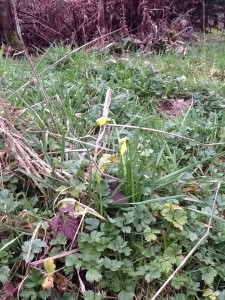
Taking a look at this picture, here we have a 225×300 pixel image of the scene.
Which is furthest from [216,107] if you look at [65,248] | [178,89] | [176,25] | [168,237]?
[176,25]

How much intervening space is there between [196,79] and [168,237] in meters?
2.46

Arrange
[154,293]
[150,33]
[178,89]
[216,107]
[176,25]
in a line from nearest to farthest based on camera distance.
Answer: [154,293], [216,107], [178,89], [150,33], [176,25]

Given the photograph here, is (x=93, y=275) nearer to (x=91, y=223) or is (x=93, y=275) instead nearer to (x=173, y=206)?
(x=91, y=223)

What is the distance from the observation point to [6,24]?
6355 millimetres

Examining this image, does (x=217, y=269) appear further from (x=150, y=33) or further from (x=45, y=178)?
(x=150, y=33)

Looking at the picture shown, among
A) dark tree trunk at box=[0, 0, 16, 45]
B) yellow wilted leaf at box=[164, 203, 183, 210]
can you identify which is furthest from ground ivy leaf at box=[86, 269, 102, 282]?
dark tree trunk at box=[0, 0, 16, 45]

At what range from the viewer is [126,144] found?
234cm

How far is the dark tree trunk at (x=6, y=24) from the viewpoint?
6281 mm

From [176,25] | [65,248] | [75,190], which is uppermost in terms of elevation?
[75,190]

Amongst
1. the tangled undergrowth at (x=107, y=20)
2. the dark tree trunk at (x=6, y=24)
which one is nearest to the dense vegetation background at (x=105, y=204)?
the tangled undergrowth at (x=107, y=20)

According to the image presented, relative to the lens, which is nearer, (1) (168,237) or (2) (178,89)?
(1) (168,237)

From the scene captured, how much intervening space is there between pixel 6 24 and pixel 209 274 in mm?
5228

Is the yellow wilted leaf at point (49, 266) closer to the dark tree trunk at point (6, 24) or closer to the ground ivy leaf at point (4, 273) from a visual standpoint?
the ground ivy leaf at point (4, 273)

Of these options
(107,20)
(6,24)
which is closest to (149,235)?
(107,20)
